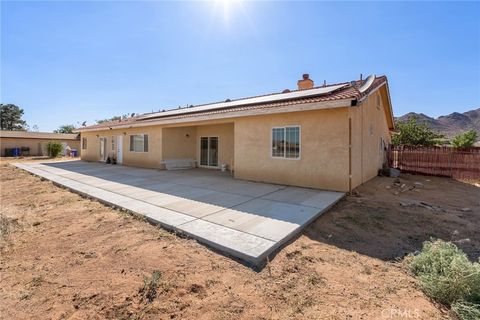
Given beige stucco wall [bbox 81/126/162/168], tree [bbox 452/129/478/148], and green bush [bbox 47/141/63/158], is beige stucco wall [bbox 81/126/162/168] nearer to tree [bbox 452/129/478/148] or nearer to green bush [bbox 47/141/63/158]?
green bush [bbox 47/141/63/158]

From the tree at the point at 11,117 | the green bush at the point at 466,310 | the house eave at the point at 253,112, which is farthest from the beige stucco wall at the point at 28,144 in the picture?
the green bush at the point at 466,310

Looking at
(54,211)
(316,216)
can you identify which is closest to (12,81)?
(54,211)

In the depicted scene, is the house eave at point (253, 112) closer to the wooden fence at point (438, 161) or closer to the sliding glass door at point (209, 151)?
the sliding glass door at point (209, 151)

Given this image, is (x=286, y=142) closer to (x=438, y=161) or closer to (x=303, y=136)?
(x=303, y=136)

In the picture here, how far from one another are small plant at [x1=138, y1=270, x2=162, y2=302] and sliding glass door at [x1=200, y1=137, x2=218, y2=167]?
1159 cm

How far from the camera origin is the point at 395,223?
551 cm

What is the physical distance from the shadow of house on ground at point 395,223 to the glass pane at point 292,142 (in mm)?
2596

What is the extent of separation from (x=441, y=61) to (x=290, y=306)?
52.3ft

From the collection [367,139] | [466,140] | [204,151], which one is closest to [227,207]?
[367,139]

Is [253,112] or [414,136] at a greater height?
[253,112]

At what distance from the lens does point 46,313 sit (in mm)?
2680

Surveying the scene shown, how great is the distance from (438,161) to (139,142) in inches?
747

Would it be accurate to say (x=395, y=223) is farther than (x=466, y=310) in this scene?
Yes

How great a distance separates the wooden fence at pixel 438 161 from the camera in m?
12.0
